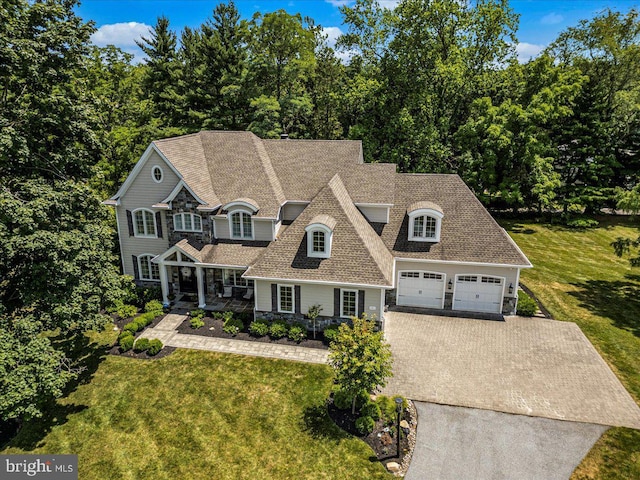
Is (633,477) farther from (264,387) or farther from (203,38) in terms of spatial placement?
(203,38)

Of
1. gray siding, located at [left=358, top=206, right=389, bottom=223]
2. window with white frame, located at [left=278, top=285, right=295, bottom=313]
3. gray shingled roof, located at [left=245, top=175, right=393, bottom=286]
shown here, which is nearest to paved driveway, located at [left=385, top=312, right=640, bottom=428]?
gray shingled roof, located at [left=245, top=175, right=393, bottom=286]

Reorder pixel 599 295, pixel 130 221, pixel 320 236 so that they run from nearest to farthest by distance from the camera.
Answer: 1. pixel 320 236
2. pixel 130 221
3. pixel 599 295

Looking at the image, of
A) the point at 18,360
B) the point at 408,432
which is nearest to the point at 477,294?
the point at 408,432

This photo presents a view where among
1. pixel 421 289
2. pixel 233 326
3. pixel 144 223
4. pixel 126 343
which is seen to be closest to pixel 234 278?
pixel 233 326

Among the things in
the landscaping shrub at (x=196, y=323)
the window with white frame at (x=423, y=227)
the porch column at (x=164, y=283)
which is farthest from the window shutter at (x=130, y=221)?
the window with white frame at (x=423, y=227)

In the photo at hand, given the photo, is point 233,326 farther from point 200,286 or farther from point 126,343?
point 126,343

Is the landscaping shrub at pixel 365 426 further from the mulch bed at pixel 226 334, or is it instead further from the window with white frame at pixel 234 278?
the window with white frame at pixel 234 278

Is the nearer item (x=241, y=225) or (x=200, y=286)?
(x=200, y=286)

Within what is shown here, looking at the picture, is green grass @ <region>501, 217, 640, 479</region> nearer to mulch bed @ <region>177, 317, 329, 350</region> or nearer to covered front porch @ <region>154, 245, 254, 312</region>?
mulch bed @ <region>177, 317, 329, 350</region>
